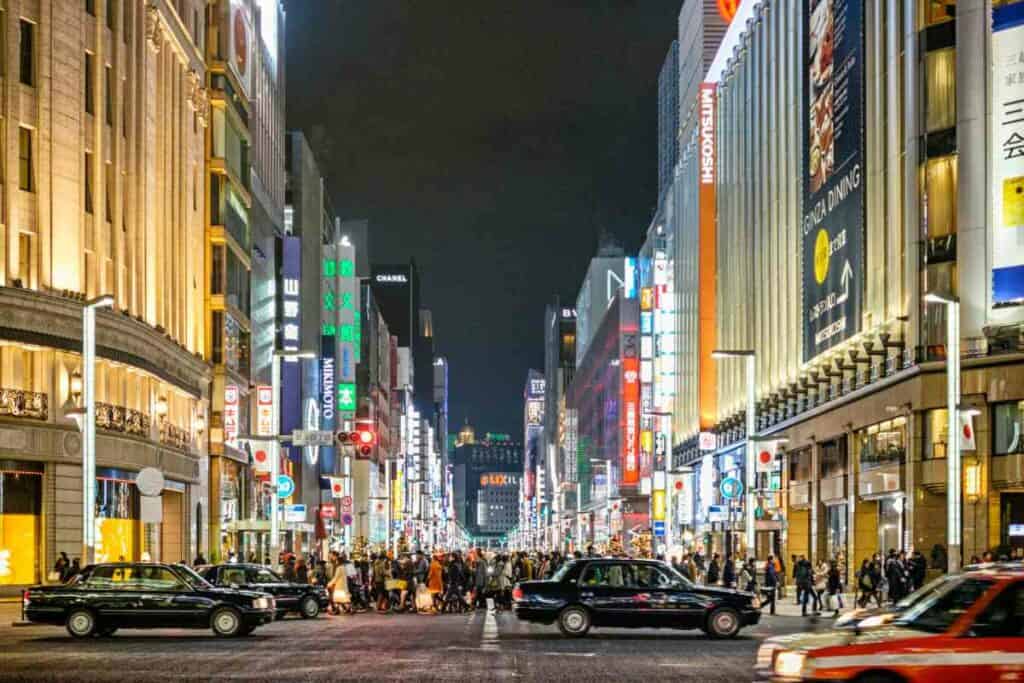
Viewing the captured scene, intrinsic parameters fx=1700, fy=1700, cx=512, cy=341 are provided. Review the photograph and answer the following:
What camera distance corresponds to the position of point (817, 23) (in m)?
68.4

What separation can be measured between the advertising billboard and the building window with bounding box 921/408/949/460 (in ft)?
28.8

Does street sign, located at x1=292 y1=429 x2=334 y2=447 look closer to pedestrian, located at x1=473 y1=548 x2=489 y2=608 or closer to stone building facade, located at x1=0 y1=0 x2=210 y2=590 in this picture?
stone building facade, located at x1=0 y1=0 x2=210 y2=590

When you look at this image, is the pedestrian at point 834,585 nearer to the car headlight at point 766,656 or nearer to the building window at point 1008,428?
the building window at point 1008,428

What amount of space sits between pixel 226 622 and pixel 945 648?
20.1m

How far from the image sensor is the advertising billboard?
61344 millimetres

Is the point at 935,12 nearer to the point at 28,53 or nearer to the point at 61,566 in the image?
the point at 28,53

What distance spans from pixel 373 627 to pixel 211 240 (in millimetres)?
42740

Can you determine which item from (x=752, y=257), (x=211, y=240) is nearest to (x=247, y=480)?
(x=211, y=240)

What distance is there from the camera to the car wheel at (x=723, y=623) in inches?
1329

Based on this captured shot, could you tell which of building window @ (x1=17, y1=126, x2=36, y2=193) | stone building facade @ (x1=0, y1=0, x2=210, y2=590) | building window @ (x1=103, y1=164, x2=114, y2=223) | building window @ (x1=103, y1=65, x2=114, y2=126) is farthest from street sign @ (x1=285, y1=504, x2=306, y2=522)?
building window @ (x1=17, y1=126, x2=36, y2=193)

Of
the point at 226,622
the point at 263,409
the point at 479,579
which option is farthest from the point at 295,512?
the point at 226,622

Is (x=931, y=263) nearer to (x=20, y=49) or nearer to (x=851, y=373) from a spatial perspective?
(x=851, y=373)

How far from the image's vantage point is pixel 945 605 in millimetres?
16453

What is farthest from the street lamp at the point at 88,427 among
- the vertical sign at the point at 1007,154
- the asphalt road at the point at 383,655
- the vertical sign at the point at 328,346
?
the vertical sign at the point at 328,346
